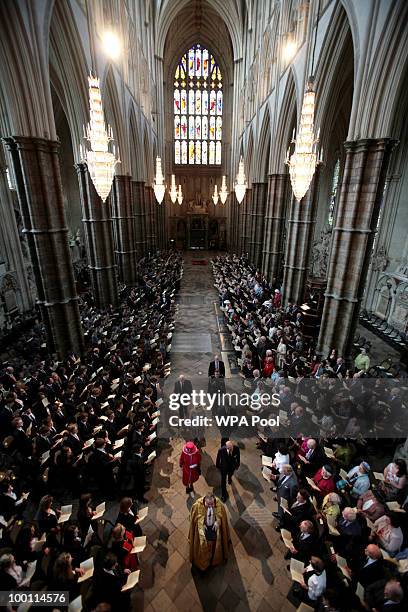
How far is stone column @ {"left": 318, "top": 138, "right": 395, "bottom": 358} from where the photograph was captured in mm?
8898

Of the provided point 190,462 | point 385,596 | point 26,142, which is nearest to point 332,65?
point 26,142

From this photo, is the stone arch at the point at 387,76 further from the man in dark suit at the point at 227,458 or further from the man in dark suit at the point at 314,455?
the man in dark suit at the point at 227,458

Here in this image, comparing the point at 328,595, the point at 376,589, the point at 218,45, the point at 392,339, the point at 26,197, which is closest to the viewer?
the point at 328,595

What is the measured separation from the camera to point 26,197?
9.05 meters

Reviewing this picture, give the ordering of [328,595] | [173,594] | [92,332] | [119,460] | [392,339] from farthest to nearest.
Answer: [392,339], [92,332], [119,460], [173,594], [328,595]

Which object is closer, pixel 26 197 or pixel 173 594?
pixel 173 594

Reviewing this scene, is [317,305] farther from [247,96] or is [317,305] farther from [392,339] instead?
[247,96]

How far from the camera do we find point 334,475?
5.54 meters

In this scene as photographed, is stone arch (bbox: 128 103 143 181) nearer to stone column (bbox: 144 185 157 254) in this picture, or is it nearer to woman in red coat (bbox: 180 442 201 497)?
stone column (bbox: 144 185 157 254)

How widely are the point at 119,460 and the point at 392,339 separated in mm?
12732

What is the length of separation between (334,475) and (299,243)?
37.8 ft

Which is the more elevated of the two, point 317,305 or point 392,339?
point 317,305

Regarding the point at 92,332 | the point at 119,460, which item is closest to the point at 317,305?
the point at 92,332

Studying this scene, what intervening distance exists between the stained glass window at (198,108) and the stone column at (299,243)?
2909 cm
